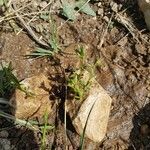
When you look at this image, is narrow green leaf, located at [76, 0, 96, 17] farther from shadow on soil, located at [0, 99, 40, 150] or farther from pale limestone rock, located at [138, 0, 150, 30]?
shadow on soil, located at [0, 99, 40, 150]

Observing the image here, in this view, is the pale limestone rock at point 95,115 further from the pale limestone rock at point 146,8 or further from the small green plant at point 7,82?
the pale limestone rock at point 146,8

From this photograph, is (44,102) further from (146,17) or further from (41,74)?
(146,17)

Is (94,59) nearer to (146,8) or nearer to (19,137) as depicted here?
(146,8)

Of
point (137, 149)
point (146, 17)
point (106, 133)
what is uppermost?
point (146, 17)

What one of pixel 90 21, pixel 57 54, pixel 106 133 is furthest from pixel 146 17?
pixel 106 133

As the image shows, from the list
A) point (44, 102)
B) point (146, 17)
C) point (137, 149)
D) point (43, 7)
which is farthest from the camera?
point (43, 7)

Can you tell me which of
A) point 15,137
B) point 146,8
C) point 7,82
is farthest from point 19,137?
point 146,8
